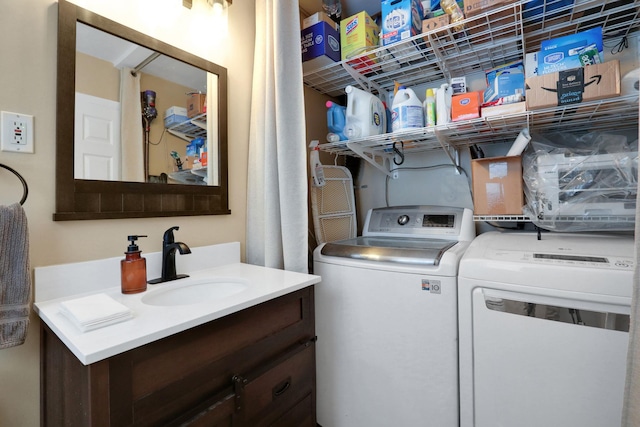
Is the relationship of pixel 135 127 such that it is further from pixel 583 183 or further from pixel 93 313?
pixel 583 183

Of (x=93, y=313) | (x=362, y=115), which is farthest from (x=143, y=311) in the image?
(x=362, y=115)

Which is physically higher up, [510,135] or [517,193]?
[510,135]

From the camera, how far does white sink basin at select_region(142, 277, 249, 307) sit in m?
1.09

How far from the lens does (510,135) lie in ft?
5.34

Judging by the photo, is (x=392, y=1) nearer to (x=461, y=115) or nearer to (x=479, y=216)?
(x=461, y=115)

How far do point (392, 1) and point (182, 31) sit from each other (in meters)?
1.06

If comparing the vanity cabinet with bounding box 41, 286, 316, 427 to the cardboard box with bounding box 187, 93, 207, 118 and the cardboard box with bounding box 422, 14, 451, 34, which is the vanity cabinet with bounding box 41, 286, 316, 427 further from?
the cardboard box with bounding box 422, 14, 451, 34

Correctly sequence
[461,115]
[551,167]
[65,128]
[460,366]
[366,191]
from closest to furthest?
[65,128] → [460,366] → [551,167] → [461,115] → [366,191]

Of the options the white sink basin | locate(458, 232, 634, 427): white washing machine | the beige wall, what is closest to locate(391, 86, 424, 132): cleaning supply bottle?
locate(458, 232, 634, 427): white washing machine

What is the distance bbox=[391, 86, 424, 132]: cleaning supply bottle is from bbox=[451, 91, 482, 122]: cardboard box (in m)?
0.17

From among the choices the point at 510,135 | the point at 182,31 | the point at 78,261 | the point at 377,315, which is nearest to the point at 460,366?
the point at 377,315

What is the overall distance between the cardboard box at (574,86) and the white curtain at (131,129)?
1598 mm

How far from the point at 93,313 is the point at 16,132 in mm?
623

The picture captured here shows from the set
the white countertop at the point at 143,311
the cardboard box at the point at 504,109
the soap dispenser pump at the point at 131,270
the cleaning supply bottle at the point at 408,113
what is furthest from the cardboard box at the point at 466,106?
the soap dispenser pump at the point at 131,270
